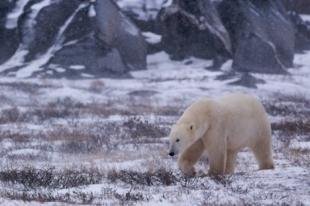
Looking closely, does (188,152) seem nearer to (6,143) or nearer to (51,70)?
(6,143)

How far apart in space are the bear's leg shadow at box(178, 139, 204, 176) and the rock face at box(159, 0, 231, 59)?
2790cm

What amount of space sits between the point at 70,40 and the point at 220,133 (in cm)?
2637

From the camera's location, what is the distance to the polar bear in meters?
6.95

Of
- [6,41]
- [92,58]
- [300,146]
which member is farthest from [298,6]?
[300,146]

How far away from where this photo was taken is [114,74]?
31016 mm

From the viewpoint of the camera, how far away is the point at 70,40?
32750 millimetres

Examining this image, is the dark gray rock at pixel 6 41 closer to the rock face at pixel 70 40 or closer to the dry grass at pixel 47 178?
the rock face at pixel 70 40

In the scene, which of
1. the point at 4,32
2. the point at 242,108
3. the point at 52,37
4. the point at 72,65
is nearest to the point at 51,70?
the point at 72,65

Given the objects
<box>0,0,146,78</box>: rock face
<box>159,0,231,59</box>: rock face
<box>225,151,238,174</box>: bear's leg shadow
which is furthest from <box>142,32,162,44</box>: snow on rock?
<box>225,151,238,174</box>: bear's leg shadow

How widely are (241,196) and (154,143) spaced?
19.0 ft

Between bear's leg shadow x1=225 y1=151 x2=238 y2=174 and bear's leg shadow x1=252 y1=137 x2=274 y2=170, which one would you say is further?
bear's leg shadow x1=252 y1=137 x2=274 y2=170

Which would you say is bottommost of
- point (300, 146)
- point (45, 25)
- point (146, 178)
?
point (45, 25)

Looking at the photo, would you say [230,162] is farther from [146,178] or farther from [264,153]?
[146,178]

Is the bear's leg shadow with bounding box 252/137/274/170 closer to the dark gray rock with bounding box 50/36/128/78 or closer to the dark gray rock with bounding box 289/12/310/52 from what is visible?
the dark gray rock with bounding box 50/36/128/78
